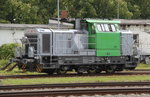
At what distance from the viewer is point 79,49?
26.6 meters

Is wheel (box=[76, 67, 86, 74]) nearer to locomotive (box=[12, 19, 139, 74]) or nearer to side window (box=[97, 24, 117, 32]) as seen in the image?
locomotive (box=[12, 19, 139, 74])

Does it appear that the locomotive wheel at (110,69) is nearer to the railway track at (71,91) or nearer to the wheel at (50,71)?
the wheel at (50,71)

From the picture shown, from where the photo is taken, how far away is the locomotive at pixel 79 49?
25.9 meters

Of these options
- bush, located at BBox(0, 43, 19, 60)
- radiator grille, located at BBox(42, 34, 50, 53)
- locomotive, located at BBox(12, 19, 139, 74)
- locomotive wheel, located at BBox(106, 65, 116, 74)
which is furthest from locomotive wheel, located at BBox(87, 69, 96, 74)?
bush, located at BBox(0, 43, 19, 60)

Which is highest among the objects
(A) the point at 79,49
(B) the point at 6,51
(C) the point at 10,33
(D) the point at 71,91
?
(C) the point at 10,33

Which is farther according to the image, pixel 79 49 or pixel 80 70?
pixel 80 70

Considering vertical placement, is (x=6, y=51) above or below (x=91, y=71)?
above

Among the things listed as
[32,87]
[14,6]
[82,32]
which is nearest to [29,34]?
[82,32]

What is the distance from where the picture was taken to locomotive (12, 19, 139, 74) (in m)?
25.9

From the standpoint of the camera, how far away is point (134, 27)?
40.4m

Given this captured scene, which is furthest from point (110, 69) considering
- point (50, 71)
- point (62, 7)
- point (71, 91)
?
point (62, 7)

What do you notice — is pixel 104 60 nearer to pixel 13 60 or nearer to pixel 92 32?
pixel 92 32

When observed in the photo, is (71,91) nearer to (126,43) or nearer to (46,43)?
(46,43)

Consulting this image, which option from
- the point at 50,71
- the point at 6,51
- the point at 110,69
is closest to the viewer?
the point at 50,71
